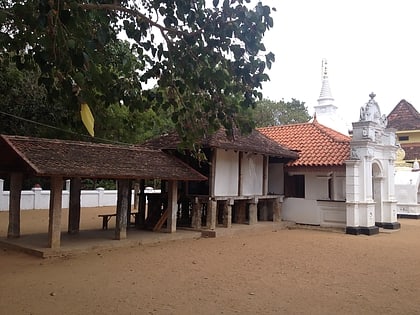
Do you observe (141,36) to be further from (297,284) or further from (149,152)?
(149,152)

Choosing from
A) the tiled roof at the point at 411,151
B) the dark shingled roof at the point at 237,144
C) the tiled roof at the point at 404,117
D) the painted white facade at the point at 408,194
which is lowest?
the painted white facade at the point at 408,194

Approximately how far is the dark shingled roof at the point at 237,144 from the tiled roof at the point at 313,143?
0.63 meters

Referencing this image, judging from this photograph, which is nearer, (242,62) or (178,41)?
(242,62)

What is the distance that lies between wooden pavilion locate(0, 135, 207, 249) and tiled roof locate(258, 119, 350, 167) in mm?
4985

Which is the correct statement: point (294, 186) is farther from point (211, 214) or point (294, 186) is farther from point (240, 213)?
point (211, 214)

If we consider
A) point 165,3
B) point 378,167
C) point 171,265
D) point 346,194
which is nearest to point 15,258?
point 171,265

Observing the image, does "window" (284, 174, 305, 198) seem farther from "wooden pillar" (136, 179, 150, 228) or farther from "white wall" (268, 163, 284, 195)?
"wooden pillar" (136, 179, 150, 228)

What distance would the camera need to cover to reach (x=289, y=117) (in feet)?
118

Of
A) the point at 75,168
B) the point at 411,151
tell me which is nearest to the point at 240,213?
the point at 75,168

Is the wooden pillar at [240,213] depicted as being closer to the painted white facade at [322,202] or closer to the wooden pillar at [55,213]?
the painted white facade at [322,202]

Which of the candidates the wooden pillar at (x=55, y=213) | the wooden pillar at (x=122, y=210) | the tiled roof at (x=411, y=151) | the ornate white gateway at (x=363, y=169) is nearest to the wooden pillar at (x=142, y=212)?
the wooden pillar at (x=122, y=210)

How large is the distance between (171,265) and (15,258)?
3.31 meters

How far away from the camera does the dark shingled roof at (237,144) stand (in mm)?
12836

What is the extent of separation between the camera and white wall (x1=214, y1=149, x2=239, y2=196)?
45.3 ft
